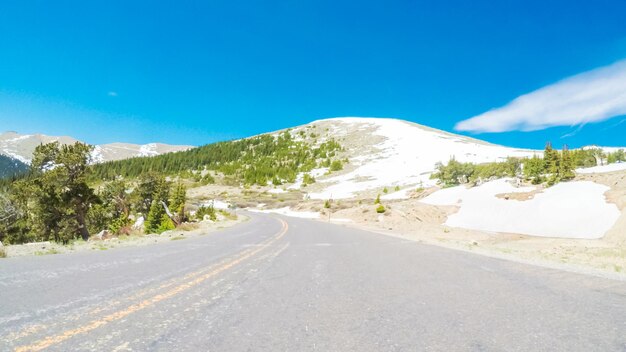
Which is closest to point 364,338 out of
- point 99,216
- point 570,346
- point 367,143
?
point 570,346

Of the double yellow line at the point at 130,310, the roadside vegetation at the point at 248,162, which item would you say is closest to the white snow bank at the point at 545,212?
the double yellow line at the point at 130,310

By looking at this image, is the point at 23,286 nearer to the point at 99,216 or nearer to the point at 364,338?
the point at 364,338

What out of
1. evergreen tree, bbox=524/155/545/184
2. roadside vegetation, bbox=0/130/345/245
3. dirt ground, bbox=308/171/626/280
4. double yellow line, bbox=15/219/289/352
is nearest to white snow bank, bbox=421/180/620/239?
dirt ground, bbox=308/171/626/280

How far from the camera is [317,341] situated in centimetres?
383

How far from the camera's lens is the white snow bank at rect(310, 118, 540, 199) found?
286 feet

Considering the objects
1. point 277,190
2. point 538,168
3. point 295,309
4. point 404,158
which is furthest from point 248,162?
point 295,309

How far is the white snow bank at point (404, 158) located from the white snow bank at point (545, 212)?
30.2 metres

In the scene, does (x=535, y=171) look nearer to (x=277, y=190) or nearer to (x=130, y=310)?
(x=130, y=310)

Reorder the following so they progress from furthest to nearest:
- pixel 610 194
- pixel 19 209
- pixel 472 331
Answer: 1. pixel 19 209
2. pixel 610 194
3. pixel 472 331

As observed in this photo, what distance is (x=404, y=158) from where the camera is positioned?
118 meters

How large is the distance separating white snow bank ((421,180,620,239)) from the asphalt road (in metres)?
24.8

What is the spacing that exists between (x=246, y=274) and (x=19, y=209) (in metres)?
50.1

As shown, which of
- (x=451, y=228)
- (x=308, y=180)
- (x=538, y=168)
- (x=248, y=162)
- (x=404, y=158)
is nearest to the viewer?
(x=451, y=228)

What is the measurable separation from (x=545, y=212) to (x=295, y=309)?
1366 inches
